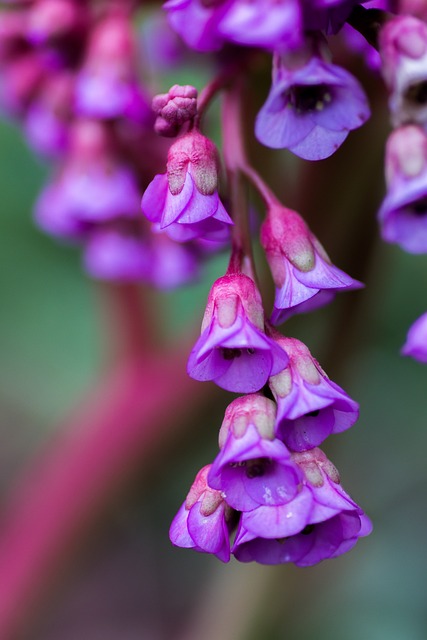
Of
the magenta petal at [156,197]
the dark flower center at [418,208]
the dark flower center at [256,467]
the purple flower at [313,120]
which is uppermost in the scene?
the purple flower at [313,120]

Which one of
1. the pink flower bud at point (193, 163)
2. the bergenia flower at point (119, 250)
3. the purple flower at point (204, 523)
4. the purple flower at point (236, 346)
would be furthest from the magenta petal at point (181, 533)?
the bergenia flower at point (119, 250)

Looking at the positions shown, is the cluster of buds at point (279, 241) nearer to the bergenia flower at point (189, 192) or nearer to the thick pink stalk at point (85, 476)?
the bergenia flower at point (189, 192)

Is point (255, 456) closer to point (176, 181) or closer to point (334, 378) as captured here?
point (176, 181)

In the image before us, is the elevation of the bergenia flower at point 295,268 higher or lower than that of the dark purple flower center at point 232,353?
higher

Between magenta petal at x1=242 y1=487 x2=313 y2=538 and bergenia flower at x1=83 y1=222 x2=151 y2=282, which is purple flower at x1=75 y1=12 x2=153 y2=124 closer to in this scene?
bergenia flower at x1=83 y1=222 x2=151 y2=282

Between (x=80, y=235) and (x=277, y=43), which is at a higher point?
(x=277, y=43)

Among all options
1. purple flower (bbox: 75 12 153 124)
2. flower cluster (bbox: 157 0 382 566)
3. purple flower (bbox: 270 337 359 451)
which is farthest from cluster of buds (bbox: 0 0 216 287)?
purple flower (bbox: 270 337 359 451)

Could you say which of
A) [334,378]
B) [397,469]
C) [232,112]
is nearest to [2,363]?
[397,469]

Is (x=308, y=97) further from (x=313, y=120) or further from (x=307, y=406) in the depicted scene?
(x=307, y=406)
